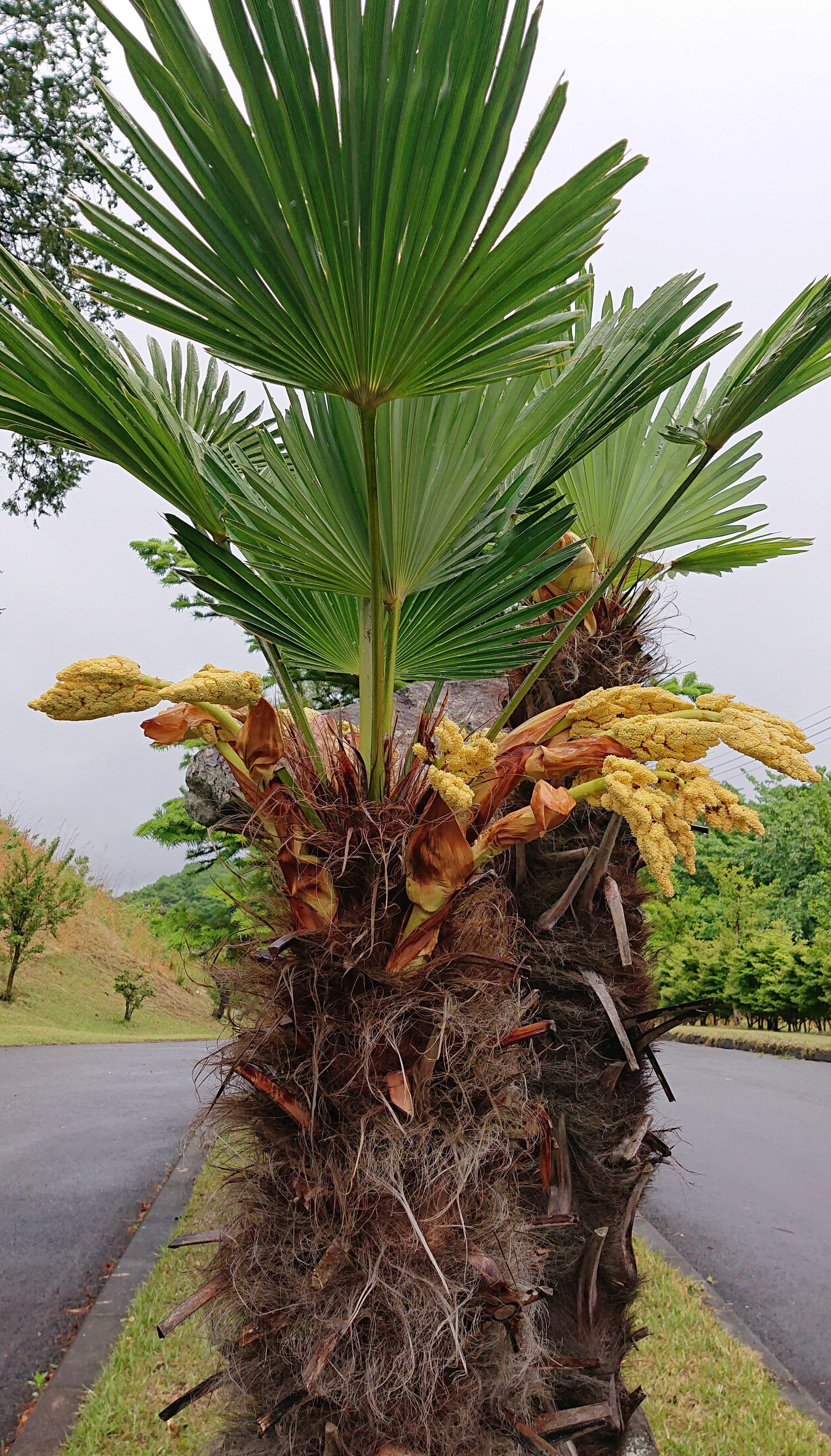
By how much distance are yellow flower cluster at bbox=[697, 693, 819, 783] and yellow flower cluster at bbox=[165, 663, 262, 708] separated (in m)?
0.66

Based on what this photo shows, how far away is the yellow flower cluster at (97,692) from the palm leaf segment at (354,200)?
453 millimetres

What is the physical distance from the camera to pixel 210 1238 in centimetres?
129

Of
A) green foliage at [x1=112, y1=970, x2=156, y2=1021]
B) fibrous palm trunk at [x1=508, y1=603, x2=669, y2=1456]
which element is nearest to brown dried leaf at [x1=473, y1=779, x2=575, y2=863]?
fibrous palm trunk at [x1=508, y1=603, x2=669, y2=1456]

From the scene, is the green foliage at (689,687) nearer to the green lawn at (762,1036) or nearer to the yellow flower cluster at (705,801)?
the yellow flower cluster at (705,801)

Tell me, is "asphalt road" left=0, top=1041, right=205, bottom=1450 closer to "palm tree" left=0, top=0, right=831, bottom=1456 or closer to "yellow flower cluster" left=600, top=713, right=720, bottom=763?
"palm tree" left=0, top=0, right=831, bottom=1456

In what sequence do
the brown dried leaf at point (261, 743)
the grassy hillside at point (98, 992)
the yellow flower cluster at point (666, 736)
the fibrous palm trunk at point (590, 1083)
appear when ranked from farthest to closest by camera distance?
the grassy hillside at point (98, 992), the fibrous palm trunk at point (590, 1083), the brown dried leaf at point (261, 743), the yellow flower cluster at point (666, 736)

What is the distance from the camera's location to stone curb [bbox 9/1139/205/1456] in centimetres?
278

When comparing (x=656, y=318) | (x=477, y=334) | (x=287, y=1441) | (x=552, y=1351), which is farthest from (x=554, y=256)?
(x=552, y=1351)

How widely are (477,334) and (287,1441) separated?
62.0 inches

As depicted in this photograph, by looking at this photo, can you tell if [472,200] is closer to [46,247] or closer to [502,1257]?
[502,1257]

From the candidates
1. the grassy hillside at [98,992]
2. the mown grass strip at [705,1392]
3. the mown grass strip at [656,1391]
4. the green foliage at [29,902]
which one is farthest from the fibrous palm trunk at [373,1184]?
the green foliage at [29,902]

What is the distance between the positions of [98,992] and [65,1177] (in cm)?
1407

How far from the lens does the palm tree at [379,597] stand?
84cm

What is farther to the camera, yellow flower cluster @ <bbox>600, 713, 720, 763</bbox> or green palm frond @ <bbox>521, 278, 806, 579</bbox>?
green palm frond @ <bbox>521, 278, 806, 579</bbox>
